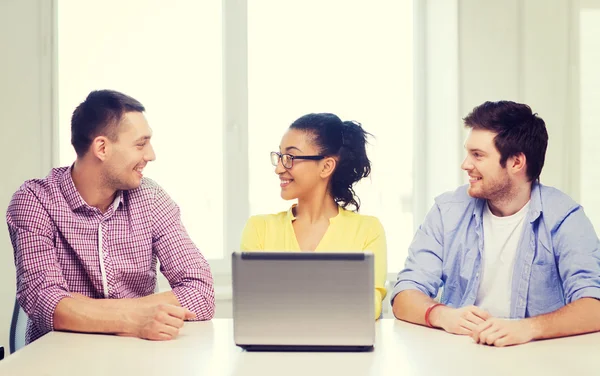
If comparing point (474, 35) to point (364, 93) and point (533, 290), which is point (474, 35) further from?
point (533, 290)

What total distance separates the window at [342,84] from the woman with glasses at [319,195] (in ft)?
4.24

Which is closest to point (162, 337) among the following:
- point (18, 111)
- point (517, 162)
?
point (517, 162)

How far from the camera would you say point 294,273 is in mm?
1690

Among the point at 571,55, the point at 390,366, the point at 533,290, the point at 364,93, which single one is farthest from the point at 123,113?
the point at 571,55

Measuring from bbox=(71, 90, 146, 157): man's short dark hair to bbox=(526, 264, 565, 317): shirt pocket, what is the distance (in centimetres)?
153

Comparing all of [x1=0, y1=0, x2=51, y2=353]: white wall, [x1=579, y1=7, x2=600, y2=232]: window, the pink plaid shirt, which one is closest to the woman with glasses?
the pink plaid shirt

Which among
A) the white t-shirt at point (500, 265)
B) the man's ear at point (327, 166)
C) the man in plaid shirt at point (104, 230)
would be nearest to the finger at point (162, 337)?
the man in plaid shirt at point (104, 230)

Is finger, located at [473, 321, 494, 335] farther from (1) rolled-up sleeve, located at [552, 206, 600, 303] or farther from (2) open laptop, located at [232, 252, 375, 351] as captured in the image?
(1) rolled-up sleeve, located at [552, 206, 600, 303]

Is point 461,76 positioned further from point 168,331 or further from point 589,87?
point 168,331

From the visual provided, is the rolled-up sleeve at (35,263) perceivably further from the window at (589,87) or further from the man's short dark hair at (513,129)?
the window at (589,87)

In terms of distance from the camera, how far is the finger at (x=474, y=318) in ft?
6.21

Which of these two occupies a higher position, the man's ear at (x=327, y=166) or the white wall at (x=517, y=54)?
the white wall at (x=517, y=54)

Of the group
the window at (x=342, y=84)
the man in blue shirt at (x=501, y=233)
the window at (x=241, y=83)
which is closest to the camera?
the man in blue shirt at (x=501, y=233)

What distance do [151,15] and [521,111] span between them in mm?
2259
